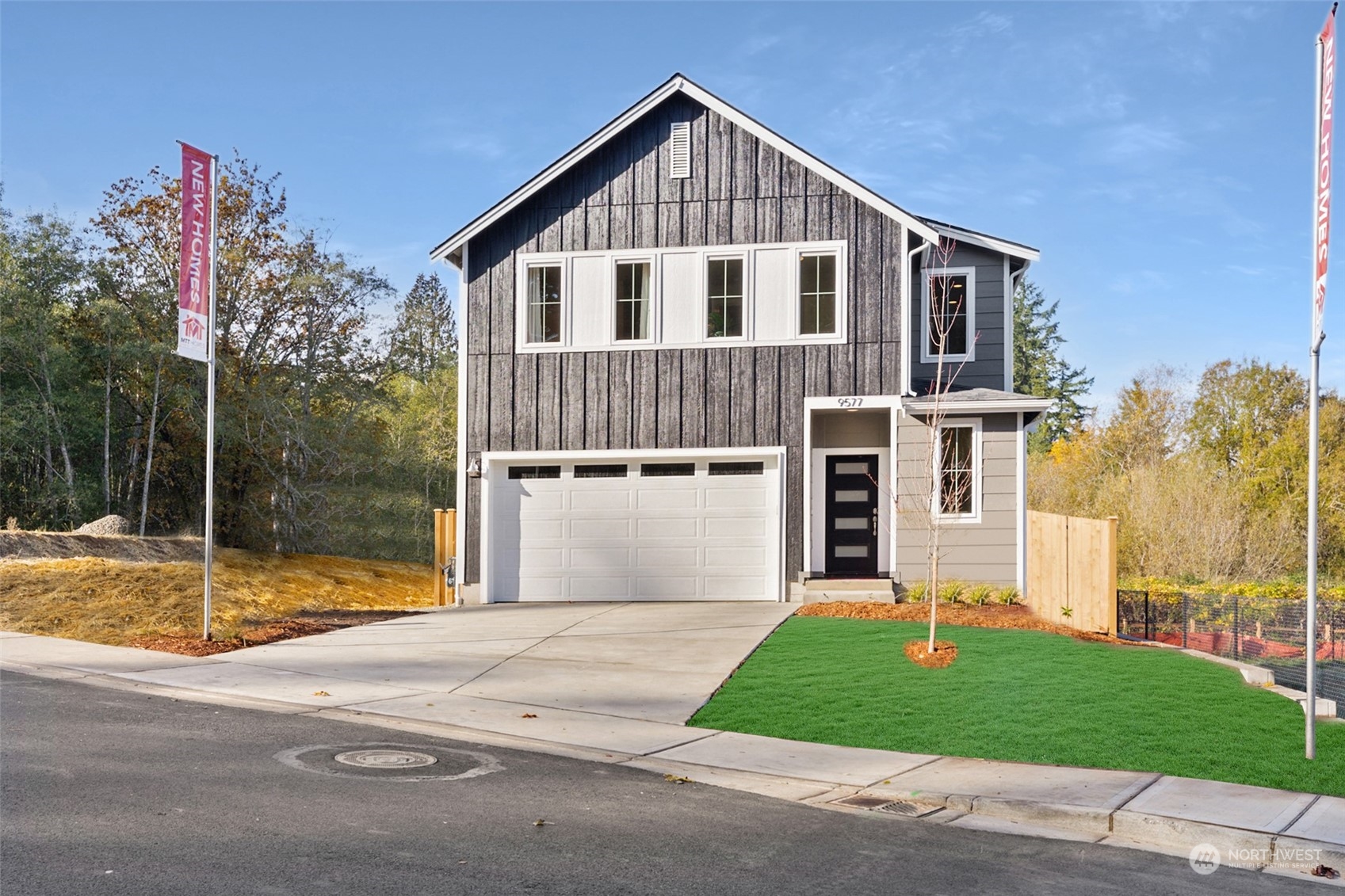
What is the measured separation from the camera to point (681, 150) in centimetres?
1855

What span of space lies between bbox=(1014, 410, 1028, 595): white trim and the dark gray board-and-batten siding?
2.11m

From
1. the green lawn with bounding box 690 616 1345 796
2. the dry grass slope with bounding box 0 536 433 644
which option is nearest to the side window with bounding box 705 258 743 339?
the green lawn with bounding box 690 616 1345 796

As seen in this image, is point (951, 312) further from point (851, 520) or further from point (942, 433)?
point (851, 520)

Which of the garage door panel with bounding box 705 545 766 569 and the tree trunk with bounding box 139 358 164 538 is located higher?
the tree trunk with bounding box 139 358 164 538

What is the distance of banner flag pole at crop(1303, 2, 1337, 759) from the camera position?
26.1 ft

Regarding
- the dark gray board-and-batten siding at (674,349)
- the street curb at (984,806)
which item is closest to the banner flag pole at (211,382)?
the street curb at (984,806)

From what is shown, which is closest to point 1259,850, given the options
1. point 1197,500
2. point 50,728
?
point 50,728

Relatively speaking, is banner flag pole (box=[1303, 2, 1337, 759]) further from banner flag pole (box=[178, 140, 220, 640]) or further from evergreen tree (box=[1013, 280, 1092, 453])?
evergreen tree (box=[1013, 280, 1092, 453])

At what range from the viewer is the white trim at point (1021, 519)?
17188 millimetres

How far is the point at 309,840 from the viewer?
5773 millimetres

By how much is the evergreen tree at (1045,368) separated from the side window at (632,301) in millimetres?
44565

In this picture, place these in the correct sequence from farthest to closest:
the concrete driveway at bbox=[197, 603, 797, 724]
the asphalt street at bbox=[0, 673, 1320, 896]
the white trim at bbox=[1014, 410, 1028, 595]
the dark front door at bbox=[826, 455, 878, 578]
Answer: the dark front door at bbox=[826, 455, 878, 578]
the white trim at bbox=[1014, 410, 1028, 595]
the concrete driveway at bbox=[197, 603, 797, 724]
the asphalt street at bbox=[0, 673, 1320, 896]

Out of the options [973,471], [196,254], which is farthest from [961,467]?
[196,254]

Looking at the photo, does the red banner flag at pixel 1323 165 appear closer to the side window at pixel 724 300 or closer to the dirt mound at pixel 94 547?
the side window at pixel 724 300
